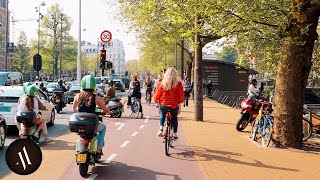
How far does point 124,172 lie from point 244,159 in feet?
8.96

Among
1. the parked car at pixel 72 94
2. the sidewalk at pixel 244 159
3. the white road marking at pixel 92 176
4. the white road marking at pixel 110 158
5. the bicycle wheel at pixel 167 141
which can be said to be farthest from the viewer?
the parked car at pixel 72 94

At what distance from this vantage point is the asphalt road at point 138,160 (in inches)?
262

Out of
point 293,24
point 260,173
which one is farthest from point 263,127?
point 260,173

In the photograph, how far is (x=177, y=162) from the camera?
25.4 ft

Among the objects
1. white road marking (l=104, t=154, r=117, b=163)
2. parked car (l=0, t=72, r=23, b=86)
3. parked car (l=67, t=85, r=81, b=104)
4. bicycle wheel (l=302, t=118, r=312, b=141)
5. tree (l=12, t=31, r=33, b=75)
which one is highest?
tree (l=12, t=31, r=33, b=75)

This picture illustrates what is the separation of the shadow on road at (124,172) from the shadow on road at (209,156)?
141cm

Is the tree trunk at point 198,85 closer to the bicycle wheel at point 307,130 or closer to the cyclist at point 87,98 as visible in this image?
the bicycle wheel at point 307,130

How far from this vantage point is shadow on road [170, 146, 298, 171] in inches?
307

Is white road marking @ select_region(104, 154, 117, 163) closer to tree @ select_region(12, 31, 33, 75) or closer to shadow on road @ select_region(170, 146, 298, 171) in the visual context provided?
shadow on road @ select_region(170, 146, 298, 171)

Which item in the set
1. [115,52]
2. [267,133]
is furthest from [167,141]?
[115,52]

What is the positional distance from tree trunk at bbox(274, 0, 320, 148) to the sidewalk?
54cm

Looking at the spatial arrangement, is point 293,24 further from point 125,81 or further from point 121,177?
point 125,81

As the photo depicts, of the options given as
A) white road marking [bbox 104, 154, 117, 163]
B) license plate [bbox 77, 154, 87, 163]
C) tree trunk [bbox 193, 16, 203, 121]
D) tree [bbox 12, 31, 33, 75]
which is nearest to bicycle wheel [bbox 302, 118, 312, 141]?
tree trunk [bbox 193, 16, 203, 121]

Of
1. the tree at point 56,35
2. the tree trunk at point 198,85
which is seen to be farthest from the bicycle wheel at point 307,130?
the tree at point 56,35
